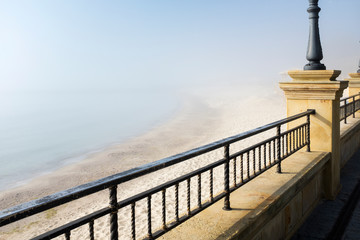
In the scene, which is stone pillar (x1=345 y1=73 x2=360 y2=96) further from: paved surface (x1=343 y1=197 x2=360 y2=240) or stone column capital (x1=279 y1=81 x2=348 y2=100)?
paved surface (x1=343 y1=197 x2=360 y2=240)

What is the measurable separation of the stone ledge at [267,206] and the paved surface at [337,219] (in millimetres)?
143

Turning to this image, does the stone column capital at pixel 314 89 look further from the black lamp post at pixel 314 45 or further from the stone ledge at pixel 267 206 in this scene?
the stone ledge at pixel 267 206

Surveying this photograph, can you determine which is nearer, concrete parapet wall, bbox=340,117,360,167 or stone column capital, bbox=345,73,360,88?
concrete parapet wall, bbox=340,117,360,167

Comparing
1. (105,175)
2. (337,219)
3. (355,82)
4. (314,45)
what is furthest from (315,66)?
(105,175)

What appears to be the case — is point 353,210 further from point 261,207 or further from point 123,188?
point 123,188

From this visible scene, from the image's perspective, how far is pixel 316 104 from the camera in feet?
19.3

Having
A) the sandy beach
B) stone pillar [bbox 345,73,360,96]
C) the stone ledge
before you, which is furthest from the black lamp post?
stone pillar [bbox 345,73,360,96]

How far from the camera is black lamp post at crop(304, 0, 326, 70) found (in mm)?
5926

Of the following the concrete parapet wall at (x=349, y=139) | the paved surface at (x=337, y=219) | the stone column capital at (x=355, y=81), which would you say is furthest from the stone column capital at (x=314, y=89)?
the stone column capital at (x=355, y=81)

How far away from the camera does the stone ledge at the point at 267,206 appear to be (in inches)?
129

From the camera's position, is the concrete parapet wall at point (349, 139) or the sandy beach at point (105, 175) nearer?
the concrete parapet wall at point (349, 139)

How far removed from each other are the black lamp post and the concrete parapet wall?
2383mm

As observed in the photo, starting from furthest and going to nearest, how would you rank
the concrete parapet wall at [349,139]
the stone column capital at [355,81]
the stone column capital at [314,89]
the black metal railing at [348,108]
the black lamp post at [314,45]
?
1. the stone column capital at [355,81]
2. the black metal railing at [348,108]
3. the concrete parapet wall at [349,139]
4. the black lamp post at [314,45]
5. the stone column capital at [314,89]

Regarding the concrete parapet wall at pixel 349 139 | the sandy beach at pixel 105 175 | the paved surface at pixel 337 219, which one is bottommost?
the sandy beach at pixel 105 175
